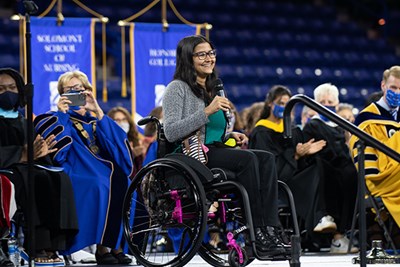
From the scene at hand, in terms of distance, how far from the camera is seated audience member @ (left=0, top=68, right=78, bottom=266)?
6489 millimetres

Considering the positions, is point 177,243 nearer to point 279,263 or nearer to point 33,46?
point 279,263

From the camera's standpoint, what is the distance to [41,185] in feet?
21.6

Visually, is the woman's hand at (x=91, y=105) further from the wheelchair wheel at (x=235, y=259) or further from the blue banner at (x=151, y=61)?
the blue banner at (x=151, y=61)

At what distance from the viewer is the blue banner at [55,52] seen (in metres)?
9.66

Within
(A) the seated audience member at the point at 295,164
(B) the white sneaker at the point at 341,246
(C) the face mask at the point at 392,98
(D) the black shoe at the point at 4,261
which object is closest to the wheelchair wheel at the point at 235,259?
(D) the black shoe at the point at 4,261

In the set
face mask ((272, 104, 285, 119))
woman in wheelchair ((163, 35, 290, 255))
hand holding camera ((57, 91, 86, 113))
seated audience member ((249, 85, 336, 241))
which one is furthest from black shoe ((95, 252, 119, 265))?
face mask ((272, 104, 285, 119))

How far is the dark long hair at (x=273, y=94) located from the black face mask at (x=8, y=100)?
7.77 ft

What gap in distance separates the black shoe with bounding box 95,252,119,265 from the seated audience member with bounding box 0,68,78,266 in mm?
352

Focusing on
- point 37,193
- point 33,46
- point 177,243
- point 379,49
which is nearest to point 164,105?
point 37,193

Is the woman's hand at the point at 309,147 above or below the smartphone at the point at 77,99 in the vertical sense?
below

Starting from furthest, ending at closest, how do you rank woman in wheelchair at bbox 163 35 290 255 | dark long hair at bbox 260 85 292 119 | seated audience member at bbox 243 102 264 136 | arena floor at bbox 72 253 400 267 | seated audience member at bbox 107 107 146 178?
1. seated audience member at bbox 243 102 264 136
2. seated audience member at bbox 107 107 146 178
3. dark long hair at bbox 260 85 292 119
4. arena floor at bbox 72 253 400 267
5. woman in wheelchair at bbox 163 35 290 255

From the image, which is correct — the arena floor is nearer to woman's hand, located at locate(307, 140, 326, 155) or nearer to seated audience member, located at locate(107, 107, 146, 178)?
woman's hand, located at locate(307, 140, 326, 155)

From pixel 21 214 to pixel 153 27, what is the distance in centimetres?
454

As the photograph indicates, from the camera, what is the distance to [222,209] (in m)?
5.62
